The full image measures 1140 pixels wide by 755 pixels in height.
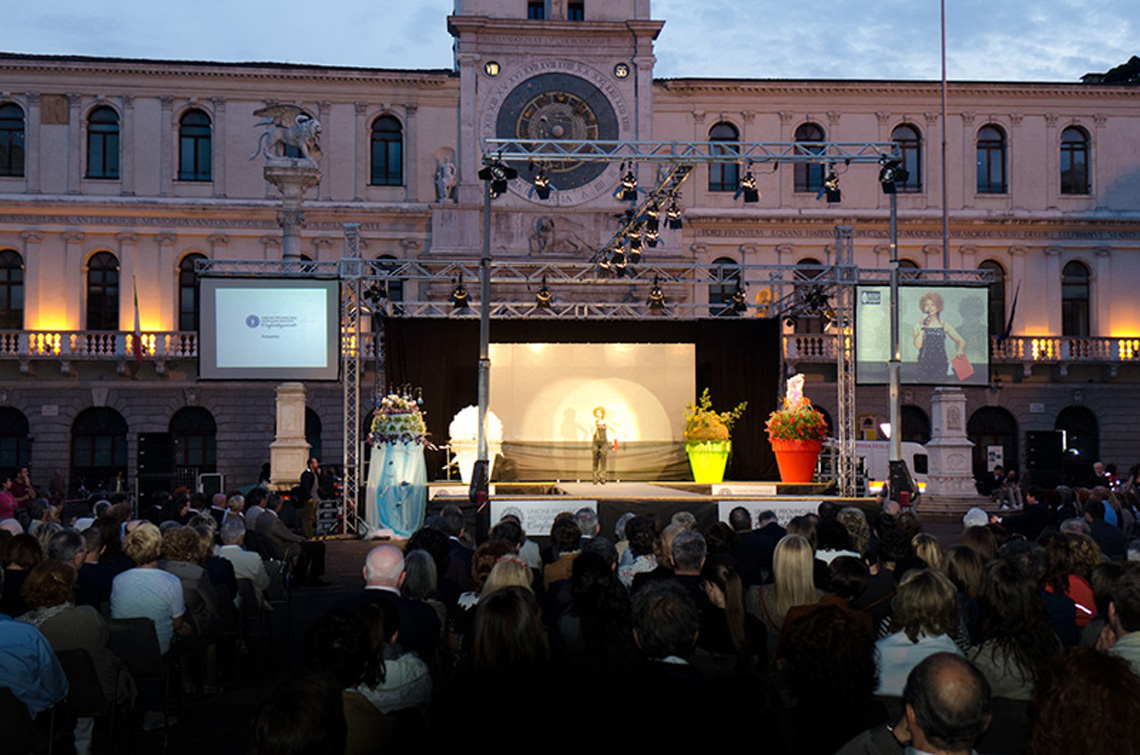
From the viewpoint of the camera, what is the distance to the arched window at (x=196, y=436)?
107 ft

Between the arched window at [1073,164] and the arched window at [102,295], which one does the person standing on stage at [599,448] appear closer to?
the arched window at [102,295]

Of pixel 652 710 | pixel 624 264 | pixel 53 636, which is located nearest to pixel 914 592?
pixel 652 710

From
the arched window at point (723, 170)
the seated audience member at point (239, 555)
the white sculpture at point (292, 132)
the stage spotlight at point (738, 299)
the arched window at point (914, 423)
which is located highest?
the arched window at point (723, 170)

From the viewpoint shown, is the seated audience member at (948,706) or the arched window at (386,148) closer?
the seated audience member at (948,706)

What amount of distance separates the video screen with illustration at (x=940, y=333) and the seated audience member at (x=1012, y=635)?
16.2m

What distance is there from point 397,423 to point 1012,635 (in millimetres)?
14496

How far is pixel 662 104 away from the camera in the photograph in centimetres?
3491

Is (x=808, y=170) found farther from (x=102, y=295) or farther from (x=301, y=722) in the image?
(x=301, y=722)

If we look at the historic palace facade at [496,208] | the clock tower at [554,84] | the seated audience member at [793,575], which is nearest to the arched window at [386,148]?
the historic palace facade at [496,208]

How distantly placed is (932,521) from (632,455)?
260 inches

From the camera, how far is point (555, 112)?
33.4 meters

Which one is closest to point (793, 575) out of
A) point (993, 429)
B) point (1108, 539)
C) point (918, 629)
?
point (918, 629)

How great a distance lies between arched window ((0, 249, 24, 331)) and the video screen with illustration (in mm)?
24699

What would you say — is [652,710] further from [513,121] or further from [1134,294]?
[1134,294]
